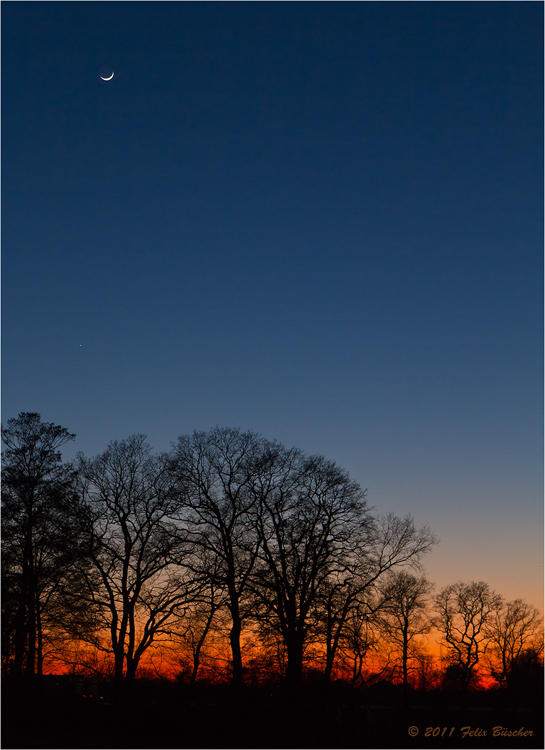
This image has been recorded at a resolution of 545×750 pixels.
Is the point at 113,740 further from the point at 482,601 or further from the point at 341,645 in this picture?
the point at 482,601

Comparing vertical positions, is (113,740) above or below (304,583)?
below

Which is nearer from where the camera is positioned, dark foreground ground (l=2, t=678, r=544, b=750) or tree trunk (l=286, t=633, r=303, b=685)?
dark foreground ground (l=2, t=678, r=544, b=750)

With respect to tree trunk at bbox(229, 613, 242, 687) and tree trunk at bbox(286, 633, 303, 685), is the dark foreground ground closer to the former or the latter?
tree trunk at bbox(229, 613, 242, 687)

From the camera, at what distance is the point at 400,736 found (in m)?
24.8

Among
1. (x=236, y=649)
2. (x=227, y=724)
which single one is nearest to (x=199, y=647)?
(x=236, y=649)

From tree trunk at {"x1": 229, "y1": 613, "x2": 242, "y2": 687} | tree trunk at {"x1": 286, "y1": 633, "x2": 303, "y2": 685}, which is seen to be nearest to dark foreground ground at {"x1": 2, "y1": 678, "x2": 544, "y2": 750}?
tree trunk at {"x1": 229, "y1": 613, "x2": 242, "y2": 687}

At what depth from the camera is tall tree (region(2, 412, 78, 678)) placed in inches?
1034

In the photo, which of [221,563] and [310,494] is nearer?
[221,563]

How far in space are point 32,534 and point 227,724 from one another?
472 inches

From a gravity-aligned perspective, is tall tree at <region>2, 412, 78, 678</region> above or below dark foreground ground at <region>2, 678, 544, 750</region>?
above

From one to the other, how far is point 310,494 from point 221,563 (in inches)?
246

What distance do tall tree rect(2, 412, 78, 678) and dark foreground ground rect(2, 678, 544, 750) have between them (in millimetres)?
2407

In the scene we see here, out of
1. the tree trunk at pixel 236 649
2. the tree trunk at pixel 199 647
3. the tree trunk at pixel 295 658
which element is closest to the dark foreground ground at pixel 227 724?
the tree trunk at pixel 236 649

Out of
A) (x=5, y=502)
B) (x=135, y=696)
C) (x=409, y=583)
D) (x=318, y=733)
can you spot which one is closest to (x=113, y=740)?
(x=135, y=696)
